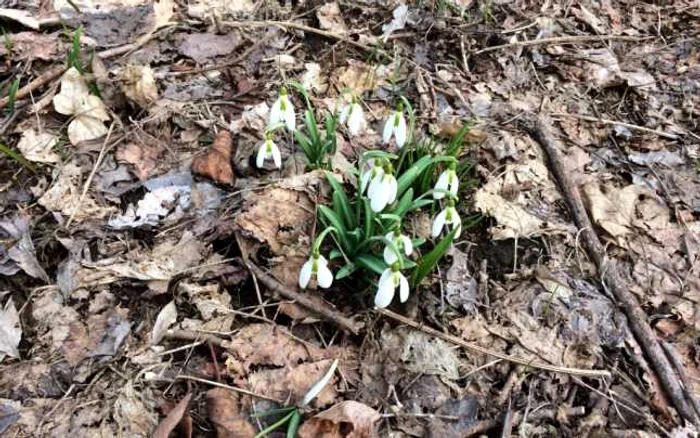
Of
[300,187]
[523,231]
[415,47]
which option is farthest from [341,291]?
[415,47]

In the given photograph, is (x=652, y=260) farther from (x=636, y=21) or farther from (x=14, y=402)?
(x=14, y=402)

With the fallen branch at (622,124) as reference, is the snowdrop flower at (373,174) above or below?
above

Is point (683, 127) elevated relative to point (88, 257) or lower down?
lower down

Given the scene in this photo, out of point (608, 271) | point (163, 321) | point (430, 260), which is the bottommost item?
point (608, 271)

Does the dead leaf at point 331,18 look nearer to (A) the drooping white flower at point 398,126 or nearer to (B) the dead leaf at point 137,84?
(B) the dead leaf at point 137,84

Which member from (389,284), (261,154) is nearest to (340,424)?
(389,284)

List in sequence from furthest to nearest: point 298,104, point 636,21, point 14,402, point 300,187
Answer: point 636,21 < point 298,104 < point 300,187 < point 14,402

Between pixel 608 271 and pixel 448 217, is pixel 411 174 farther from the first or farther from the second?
pixel 608 271

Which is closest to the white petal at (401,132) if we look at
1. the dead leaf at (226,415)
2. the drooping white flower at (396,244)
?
the drooping white flower at (396,244)
